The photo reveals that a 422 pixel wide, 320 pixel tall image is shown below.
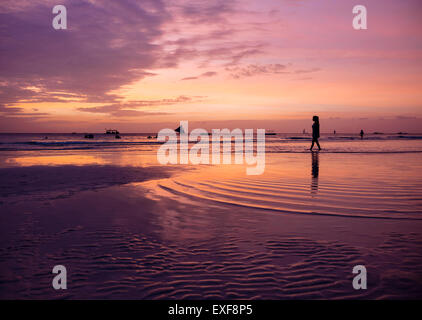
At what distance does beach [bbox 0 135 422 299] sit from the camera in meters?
3.48

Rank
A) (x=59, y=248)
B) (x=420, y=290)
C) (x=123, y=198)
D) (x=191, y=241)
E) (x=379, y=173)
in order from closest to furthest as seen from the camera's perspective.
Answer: (x=420, y=290)
(x=59, y=248)
(x=191, y=241)
(x=123, y=198)
(x=379, y=173)

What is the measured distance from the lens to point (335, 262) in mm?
4098

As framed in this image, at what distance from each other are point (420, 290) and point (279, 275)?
1514 millimetres

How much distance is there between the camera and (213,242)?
4.94m

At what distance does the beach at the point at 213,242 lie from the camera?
137 inches

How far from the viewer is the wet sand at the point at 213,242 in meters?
3.48

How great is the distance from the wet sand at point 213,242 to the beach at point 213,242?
2cm

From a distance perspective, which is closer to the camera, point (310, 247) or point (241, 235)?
point (310, 247)

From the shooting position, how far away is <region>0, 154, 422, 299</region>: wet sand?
11.4 ft

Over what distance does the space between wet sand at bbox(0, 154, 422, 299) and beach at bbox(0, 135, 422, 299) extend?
0.06 feet

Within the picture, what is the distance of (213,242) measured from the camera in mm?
4938
